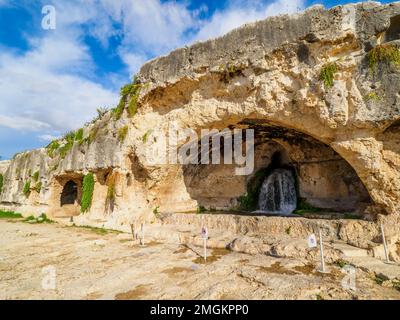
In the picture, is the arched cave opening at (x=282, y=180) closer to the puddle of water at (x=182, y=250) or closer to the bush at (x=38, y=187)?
the puddle of water at (x=182, y=250)

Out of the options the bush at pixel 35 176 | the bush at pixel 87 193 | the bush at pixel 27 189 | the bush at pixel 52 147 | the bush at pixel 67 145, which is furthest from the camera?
the bush at pixel 27 189

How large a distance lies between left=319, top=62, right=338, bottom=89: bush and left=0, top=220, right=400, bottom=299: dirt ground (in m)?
Answer: 5.08

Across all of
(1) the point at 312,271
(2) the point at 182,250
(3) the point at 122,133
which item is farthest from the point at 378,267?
(3) the point at 122,133

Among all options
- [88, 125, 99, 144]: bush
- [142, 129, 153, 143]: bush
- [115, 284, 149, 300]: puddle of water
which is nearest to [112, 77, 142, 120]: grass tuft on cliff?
[142, 129, 153, 143]: bush

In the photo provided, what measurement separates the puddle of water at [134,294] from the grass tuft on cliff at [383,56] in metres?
7.92

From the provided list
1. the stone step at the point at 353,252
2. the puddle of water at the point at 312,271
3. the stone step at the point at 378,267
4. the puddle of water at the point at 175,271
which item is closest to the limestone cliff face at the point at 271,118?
the stone step at the point at 353,252

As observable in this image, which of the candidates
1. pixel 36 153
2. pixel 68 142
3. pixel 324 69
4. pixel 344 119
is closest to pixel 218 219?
pixel 344 119

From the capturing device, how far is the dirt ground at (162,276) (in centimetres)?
457

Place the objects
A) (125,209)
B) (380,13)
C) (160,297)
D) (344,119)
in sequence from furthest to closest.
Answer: (125,209)
(344,119)
(380,13)
(160,297)

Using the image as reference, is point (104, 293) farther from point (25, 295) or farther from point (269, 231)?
point (269, 231)

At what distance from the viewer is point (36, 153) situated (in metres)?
18.2

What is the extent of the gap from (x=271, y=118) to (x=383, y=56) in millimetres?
3510

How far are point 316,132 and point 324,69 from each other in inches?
76.2

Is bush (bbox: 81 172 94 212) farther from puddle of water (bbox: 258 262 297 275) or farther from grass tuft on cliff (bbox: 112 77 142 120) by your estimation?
puddle of water (bbox: 258 262 297 275)
